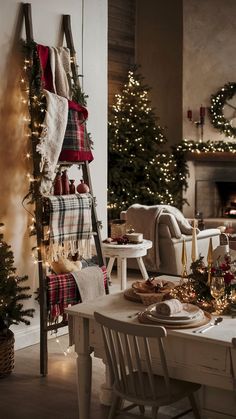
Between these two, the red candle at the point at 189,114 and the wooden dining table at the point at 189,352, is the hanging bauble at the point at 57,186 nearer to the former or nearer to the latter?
the wooden dining table at the point at 189,352

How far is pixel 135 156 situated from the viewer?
948 centimetres

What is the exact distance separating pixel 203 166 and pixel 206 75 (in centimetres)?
141

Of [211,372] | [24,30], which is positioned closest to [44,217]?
[24,30]

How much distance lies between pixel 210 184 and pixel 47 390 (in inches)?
265

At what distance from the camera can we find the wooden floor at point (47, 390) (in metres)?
3.92

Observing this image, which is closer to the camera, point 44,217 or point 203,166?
point 44,217

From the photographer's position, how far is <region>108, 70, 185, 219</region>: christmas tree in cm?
924

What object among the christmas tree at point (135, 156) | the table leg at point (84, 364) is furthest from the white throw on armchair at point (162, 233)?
the table leg at point (84, 364)

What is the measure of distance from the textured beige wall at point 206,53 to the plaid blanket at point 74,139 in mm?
5268

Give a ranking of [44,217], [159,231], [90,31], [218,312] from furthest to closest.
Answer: [159,231]
[90,31]
[44,217]
[218,312]

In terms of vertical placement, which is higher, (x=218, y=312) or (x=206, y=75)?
(x=206, y=75)

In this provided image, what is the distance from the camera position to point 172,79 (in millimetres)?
10344

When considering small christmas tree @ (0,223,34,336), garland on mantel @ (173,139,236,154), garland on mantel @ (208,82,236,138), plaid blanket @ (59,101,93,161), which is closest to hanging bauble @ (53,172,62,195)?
plaid blanket @ (59,101,93,161)

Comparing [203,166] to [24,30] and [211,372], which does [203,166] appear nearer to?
[24,30]
